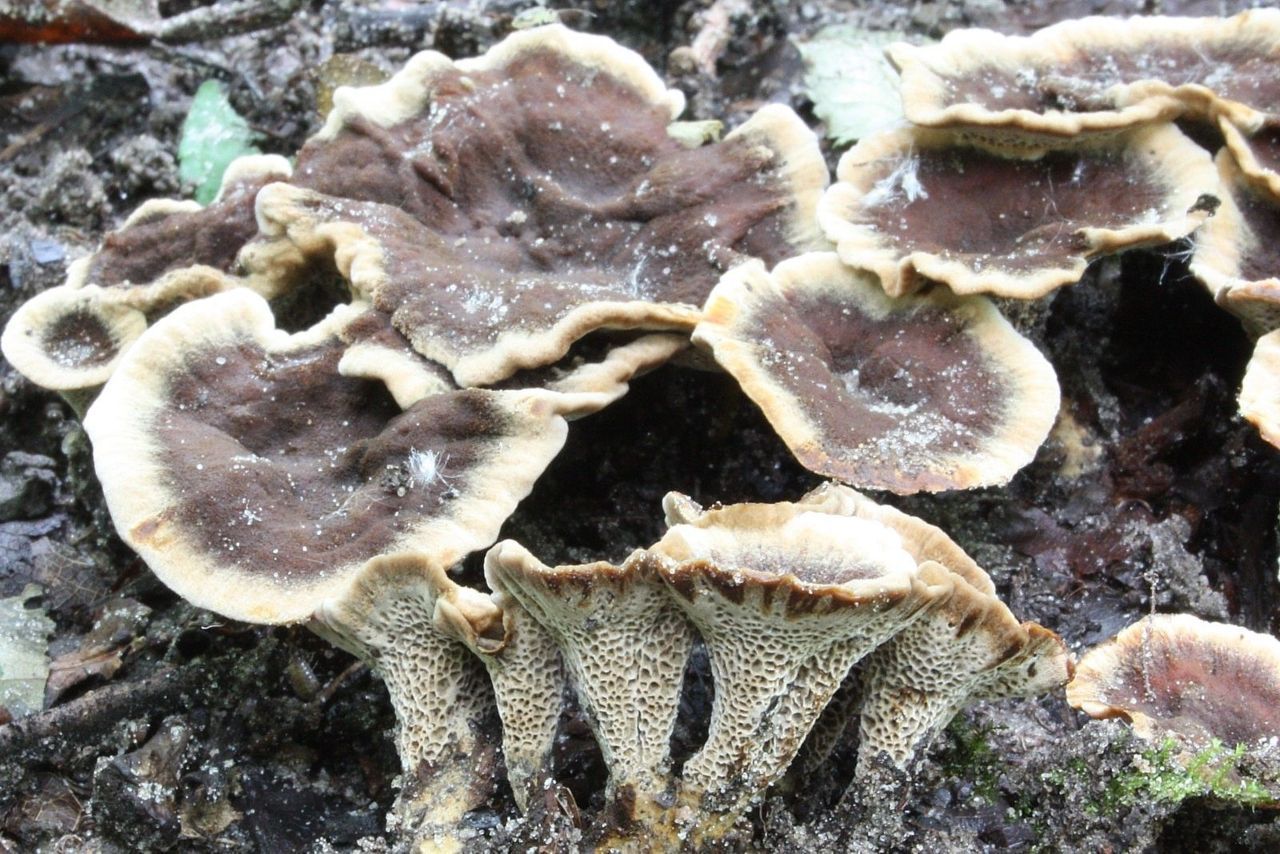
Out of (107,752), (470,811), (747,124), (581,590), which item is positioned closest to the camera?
(581,590)

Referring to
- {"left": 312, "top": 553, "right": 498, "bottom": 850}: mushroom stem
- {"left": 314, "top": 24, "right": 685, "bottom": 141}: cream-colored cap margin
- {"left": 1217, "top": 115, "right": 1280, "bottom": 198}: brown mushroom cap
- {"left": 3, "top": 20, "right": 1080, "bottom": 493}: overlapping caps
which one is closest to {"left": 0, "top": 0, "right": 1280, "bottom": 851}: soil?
{"left": 312, "top": 553, "right": 498, "bottom": 850}: mushroom stem

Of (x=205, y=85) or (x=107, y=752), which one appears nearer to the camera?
(x=107, y=752)

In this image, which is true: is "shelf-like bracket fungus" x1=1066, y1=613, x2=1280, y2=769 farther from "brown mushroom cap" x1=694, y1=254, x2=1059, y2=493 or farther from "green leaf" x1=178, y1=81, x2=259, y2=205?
"green leaf" x1=178, y1=81, x2=259, y2=205

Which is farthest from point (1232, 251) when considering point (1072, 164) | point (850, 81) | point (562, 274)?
point (562, 274)

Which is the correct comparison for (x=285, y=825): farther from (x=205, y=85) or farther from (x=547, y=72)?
(x=205, y=85)

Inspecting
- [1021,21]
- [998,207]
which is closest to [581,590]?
[998,207]

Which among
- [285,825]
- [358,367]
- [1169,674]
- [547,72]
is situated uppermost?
[547,72]

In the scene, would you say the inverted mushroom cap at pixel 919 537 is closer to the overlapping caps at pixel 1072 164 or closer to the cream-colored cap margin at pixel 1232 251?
the overlapping caps at pixel 1072 164

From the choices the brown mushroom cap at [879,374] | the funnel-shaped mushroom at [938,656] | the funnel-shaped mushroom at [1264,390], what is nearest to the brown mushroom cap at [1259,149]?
the funnel-shaped mushroom at [1264,390]
